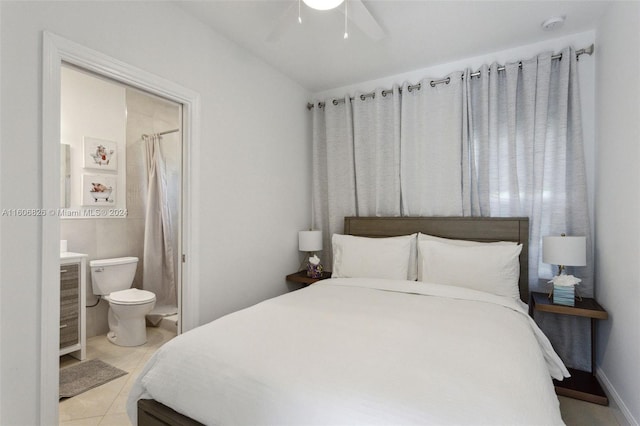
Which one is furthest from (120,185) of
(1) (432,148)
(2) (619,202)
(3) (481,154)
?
(2) (619,202)

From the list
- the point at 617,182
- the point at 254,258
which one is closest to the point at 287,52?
the point at 254,258

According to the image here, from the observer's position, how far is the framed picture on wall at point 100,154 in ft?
10.4

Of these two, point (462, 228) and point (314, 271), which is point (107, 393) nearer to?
point (314, 271)

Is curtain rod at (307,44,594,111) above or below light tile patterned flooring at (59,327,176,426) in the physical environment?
above

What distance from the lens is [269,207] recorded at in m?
3.05

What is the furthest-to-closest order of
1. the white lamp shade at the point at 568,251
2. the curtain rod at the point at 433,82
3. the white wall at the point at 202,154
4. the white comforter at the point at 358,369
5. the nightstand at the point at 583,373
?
the curtain rod at the point at 433,82
the white lamp shade at the point at 568,251
the nightstand at the point at 583,373
the white wall at the point at 202,154
the white comforter at the point at 358,369

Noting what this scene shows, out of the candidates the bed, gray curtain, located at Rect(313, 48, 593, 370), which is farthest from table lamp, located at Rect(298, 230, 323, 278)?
the bed

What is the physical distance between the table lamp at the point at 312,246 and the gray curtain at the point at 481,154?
26 centimetres

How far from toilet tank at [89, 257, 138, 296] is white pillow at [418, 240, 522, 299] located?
2.94m

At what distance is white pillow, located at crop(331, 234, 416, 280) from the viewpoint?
263 centimetres

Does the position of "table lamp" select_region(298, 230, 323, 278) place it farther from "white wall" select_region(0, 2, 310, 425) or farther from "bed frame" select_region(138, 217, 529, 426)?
"bed frame" select_region(138, 217, 529, 426)

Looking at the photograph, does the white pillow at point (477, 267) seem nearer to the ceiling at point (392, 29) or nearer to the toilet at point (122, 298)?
the ceiling at point (392, 29)

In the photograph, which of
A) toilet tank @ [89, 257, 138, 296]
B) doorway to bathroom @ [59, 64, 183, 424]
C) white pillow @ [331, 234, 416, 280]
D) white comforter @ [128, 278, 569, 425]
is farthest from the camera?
toilet tank @ [89, 257, 138, 296]

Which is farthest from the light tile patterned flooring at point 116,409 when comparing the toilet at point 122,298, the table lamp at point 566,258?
the table lamp at point 566,258
